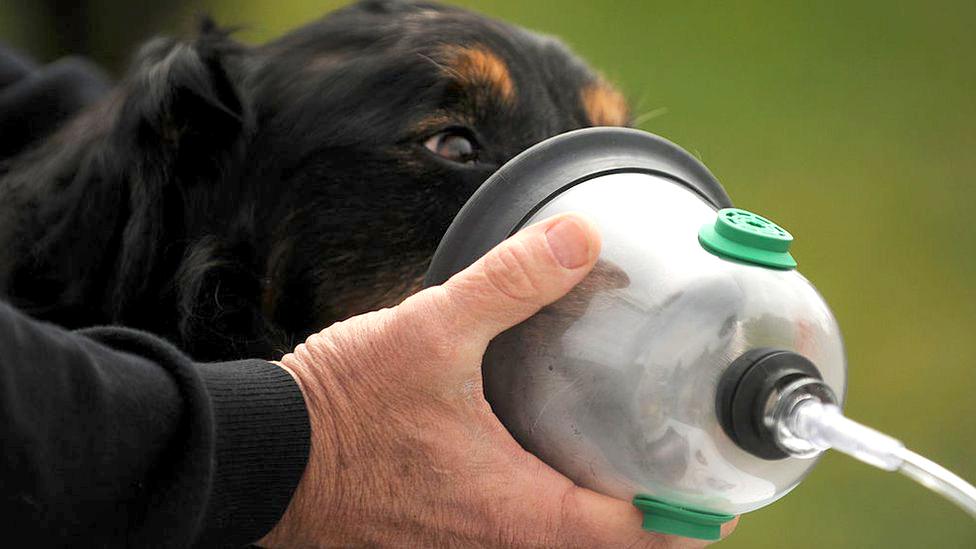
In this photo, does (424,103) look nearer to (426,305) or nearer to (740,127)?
(426,305)

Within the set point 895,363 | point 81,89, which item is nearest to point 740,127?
point 895,363

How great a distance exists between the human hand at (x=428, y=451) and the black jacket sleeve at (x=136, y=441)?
0.16 feet

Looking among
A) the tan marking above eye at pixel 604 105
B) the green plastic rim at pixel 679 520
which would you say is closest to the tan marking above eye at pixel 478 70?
the tan marking above eye at pixel 604 105

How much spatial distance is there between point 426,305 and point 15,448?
42 centimetres

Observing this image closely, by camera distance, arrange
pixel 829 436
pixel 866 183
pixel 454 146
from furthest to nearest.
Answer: pixel 866 183, pixel 454 146, pixel 829 436

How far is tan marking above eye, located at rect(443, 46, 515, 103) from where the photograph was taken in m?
1.82

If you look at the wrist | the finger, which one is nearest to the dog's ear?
the wrist

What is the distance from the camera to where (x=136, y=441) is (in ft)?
3.54

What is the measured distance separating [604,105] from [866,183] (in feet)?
7.22

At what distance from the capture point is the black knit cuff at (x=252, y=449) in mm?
1168

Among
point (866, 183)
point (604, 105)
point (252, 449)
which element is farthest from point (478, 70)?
point (866, 183)

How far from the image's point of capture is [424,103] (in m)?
1.82

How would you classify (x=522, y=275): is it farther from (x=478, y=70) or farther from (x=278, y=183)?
(x=278, y=183)

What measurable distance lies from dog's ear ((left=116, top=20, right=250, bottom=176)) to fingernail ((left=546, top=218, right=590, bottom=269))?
3.13 feet
